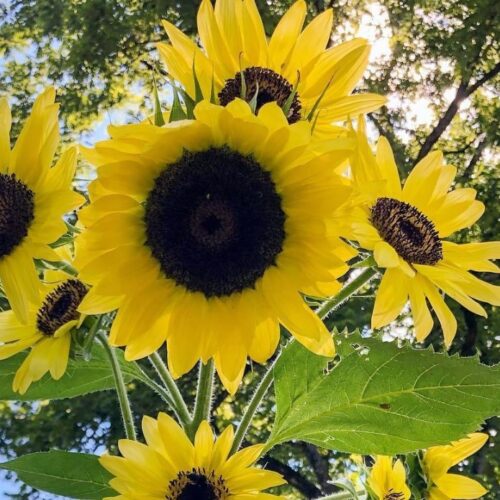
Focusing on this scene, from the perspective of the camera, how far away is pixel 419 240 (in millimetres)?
773

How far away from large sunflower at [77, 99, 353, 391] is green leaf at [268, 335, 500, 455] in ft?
0.43

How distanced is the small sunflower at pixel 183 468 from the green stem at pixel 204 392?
2 cm

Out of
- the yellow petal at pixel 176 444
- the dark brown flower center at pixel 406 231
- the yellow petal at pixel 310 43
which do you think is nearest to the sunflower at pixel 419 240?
the dark brown flower center at pixel 406 231

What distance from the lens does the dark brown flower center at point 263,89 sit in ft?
2.42

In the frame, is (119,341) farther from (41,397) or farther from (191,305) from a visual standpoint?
(41,397)

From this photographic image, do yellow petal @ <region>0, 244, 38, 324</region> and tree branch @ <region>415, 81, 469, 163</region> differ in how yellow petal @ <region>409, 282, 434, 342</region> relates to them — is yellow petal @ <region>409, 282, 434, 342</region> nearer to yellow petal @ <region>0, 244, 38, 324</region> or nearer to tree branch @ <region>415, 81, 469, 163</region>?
yellow petal @ <region>0, 244, 38, 324</region>

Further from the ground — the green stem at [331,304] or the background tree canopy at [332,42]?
the background tree canopy at [332,42]

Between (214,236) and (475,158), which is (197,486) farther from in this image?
(475,158)

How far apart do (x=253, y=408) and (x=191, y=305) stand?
125 mm

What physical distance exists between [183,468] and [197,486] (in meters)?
0.02

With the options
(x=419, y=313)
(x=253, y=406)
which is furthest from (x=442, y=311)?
(x=253, y=406)

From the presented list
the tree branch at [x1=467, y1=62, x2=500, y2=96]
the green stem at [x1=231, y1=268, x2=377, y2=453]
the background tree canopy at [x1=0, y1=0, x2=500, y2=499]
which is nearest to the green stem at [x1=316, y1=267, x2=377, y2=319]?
the green stem at [x1=231, y1=268, x2=377, y2=453]

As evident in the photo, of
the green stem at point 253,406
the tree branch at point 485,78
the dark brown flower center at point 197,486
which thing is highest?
the tree branch at point 485,78

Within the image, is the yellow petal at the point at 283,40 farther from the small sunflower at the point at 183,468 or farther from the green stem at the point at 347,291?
the small sunflower at the point at 183,468
